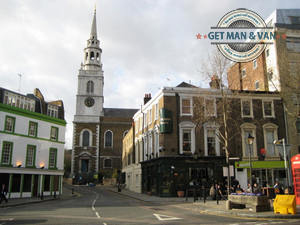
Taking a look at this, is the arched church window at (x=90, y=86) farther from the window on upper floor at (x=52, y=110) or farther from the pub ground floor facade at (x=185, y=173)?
the pub ground floor facade at (x=185, y=173)

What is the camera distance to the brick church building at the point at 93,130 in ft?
234

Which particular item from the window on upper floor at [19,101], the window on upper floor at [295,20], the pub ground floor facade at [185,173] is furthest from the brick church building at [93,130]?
the window on upper floor at [295,20]

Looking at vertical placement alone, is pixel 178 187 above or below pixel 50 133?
below

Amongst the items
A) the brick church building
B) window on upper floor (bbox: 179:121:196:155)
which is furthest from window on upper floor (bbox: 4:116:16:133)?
the brick church building

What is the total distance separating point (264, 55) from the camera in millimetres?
37688

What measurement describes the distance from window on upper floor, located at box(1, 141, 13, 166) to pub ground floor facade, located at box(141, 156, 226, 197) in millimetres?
15348

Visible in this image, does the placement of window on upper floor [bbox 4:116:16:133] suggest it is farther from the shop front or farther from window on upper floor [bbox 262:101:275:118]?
window on upper floor [bbox 262:101:275:118]

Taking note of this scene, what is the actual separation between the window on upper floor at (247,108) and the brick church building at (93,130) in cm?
4466

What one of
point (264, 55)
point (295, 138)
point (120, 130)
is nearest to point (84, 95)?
point (120, 130)

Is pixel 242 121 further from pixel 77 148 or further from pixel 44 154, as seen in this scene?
pixel 77 148

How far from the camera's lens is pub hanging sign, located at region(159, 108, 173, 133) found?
96.7ft

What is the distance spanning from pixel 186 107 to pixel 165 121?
293 cm

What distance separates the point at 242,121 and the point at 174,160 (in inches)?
340

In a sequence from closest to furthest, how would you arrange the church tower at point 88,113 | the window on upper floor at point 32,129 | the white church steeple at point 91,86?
the window on upper floor at point 32,129 → the church tower at point 88,113 → the white church steeple at point 91,86
